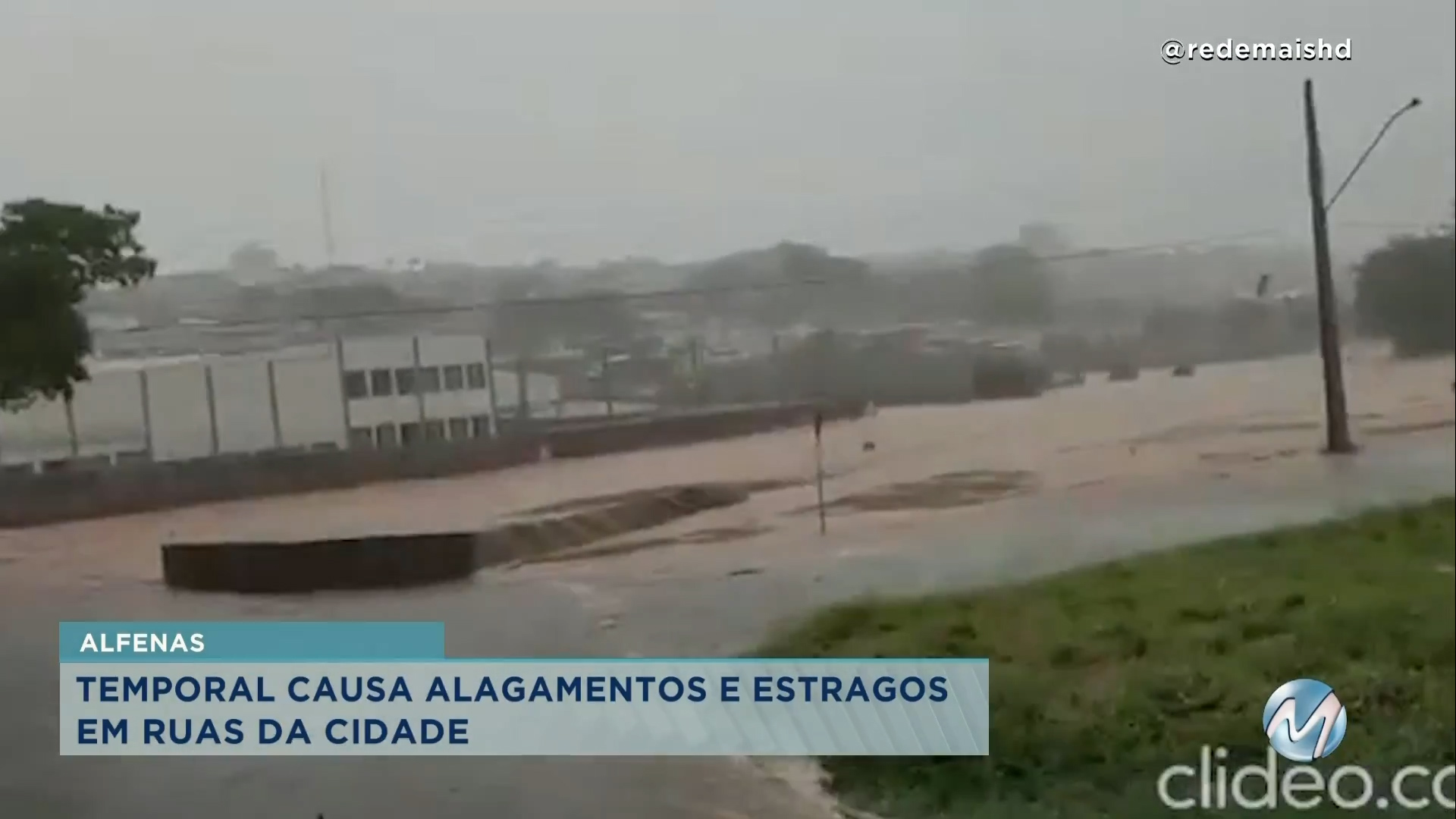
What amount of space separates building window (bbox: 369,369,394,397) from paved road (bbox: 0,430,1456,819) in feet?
0.65

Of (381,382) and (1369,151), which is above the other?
(1369,151)

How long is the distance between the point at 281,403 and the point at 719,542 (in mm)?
453

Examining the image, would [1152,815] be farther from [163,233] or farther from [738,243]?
[163,233]

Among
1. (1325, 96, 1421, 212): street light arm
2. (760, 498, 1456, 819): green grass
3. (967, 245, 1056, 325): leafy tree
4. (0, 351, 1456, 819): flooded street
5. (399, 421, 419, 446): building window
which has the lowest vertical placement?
(760, 498, 1456, 819): green grass

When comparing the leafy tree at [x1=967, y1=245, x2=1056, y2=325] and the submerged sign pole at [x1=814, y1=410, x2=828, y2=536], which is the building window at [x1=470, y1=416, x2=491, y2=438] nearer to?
the submerged sign pole at [x1=814, y1=410, x2=828, y2=536]

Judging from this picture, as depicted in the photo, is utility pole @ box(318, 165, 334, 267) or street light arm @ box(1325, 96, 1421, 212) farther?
street light arm @ box(1325, 96, 1421, 212)

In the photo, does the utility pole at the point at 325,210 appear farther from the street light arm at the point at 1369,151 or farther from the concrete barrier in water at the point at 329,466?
the street light arm at the point at 1369,151

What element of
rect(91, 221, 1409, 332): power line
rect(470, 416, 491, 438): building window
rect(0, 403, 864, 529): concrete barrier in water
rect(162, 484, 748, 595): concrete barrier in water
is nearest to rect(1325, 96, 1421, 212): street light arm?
rect(91, 221, 1409, 332): power line

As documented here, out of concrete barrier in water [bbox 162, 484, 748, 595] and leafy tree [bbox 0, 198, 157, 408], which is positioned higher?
leafy tree [bbox 0, 198, 157, 408]

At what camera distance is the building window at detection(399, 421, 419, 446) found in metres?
1.20

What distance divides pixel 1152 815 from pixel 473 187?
0.91 meters

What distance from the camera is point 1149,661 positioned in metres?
1.23

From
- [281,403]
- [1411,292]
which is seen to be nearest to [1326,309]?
[1411,292]

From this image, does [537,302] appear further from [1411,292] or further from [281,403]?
[1411,292]
